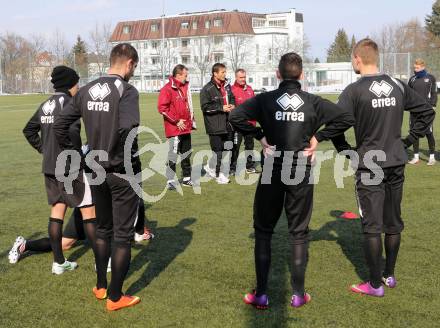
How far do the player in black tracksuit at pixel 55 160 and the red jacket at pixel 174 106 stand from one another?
423 centimetres

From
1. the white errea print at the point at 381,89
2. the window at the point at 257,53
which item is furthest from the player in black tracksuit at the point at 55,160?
the window at the point at 257,53

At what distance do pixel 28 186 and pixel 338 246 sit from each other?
21.3ft

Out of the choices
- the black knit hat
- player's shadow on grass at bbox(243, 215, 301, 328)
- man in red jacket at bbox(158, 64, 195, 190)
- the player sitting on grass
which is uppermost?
the black knit hat

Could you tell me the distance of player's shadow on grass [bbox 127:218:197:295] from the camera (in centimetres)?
546

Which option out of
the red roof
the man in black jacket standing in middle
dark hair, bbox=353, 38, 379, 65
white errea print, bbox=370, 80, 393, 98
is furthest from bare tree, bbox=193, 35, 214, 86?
white errea print, bbox=370, 80, 393, 98

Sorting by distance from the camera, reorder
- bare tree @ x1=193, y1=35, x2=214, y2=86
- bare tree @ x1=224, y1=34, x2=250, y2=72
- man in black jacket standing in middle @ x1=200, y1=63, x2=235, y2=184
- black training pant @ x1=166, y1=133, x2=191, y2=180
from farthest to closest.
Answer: bare tree @ x1=224, y1=34, x2=250, y2=72, bare tree @ x1=193, y1=35, x2=214, y2=86, man in black jacket standing in middle @ x1=200, y1=63, x2=235, y2=184, black training pant @ x1=166, y1=133, x2=191, y2=180

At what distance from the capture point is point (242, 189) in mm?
9836

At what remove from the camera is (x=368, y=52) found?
4.72m

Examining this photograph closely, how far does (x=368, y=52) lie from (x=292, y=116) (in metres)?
0.99

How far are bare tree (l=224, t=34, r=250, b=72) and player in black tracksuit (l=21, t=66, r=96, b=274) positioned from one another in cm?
7514

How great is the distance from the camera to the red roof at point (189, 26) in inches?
3349

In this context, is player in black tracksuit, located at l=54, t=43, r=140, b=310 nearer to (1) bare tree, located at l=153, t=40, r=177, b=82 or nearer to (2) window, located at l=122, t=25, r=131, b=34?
(1) bare tree, located at l=153, t=40, r=177, b=82

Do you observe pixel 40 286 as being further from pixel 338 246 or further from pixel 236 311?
pixel 338 246

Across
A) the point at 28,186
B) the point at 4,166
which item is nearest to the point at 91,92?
the point at 28,186
